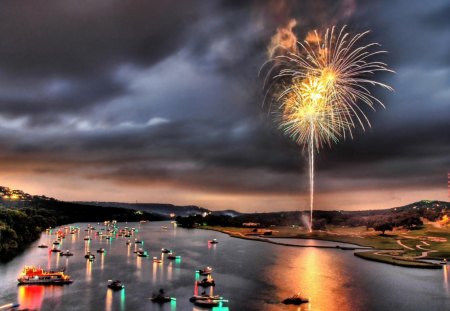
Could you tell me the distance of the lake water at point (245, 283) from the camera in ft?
285

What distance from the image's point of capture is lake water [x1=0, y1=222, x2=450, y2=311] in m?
86.9

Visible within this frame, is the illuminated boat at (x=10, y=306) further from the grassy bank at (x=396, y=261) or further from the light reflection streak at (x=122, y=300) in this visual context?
the grassy bank at (x=396, y=261)

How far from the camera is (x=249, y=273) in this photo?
12562cm

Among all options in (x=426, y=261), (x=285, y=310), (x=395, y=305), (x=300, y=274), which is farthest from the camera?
(x=426, y=261)

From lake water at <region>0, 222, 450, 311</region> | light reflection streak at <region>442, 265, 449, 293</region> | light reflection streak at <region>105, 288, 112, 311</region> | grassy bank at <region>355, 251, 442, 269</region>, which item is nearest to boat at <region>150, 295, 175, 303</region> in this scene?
lake water at <region>0, 222, 450, 311</region>

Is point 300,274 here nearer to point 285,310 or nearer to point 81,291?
point 285,310

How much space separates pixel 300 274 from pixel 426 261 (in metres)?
48.7

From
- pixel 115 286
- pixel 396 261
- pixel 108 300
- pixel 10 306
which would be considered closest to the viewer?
pixel 10 306

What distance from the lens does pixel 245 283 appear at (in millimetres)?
109938

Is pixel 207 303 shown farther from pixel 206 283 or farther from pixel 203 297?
pixel 206 283

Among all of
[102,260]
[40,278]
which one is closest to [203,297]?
[40,278]

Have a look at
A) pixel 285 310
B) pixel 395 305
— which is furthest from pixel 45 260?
pixel 395 305

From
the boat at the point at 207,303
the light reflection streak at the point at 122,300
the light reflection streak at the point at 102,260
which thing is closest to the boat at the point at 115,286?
the light reflection streak at the point at 122,300

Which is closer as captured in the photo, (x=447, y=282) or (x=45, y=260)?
(x=447, y=282)
